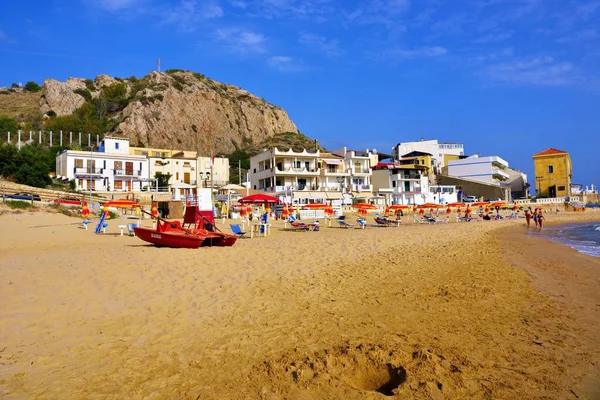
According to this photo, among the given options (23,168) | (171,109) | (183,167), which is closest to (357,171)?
(183,167)

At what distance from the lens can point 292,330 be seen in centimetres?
541

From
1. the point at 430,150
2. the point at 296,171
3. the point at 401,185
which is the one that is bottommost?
the point at 401,185

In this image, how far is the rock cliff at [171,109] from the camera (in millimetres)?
82188

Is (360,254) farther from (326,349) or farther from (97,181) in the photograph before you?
(97,181)

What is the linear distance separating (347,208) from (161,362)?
4002cm

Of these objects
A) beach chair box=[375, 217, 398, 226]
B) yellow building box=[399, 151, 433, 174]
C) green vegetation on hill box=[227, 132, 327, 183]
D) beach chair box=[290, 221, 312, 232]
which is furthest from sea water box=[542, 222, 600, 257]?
green vegetation on hill box=[227, 132, 327, 183]

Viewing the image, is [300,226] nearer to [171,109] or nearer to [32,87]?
[171,109]

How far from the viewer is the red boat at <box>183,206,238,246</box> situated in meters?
14.2

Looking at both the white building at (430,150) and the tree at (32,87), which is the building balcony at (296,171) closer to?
the white building at (430,150)

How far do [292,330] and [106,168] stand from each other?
5054 centimetres

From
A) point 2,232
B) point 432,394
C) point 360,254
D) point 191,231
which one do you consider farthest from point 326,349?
point 2,232

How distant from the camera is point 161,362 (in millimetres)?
4352

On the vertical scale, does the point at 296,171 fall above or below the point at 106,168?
below

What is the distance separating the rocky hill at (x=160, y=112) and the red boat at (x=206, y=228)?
7094 centimetres
